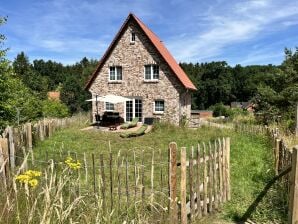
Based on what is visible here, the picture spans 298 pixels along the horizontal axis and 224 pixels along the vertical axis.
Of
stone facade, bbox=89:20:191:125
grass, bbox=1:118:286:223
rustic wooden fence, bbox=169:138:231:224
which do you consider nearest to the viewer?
rustic wooden fence, bbox=169:138:231:224

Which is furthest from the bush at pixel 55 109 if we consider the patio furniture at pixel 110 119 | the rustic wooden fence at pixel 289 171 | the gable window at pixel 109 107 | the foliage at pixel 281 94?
the rustic wooden fence at pixel 289 171

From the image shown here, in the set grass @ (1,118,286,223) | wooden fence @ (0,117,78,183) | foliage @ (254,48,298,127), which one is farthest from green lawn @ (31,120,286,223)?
foliage @ (254,48,298,127)

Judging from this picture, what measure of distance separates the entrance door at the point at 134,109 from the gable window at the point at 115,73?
78.5 inches

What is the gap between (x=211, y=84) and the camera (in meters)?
88.2

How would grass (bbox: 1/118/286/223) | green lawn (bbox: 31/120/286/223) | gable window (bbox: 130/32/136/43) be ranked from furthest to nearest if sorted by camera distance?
gable window (bbox: 130/32/136/43) < green lawn (bbox: 31/120/286/223) < grass (bbox: 1/118/286/223)

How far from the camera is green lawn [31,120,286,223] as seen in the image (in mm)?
6570

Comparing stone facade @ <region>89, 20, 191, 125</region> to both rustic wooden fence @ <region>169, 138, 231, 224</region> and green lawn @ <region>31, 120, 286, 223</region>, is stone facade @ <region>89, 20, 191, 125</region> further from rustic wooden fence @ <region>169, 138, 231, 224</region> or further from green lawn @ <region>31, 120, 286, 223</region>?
rustic wooden fence @ <region>169, 138, 231, 224</region>

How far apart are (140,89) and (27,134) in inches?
527

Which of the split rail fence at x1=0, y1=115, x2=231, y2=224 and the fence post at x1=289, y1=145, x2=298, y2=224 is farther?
the split rail fence at x1=0, y1=115, x2=231, y2=224

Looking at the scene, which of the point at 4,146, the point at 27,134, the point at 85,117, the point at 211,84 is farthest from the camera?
the point at 211,84

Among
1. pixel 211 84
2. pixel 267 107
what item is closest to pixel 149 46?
pixel 267 107

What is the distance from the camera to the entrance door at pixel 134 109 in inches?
1008

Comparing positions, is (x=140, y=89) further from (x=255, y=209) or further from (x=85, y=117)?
(x=255, y=209)

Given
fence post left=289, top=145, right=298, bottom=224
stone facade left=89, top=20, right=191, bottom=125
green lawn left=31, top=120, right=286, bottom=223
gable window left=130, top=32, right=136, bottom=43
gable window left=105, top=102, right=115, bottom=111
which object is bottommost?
green lawn left=31, top=120, right=286, bottom=223
